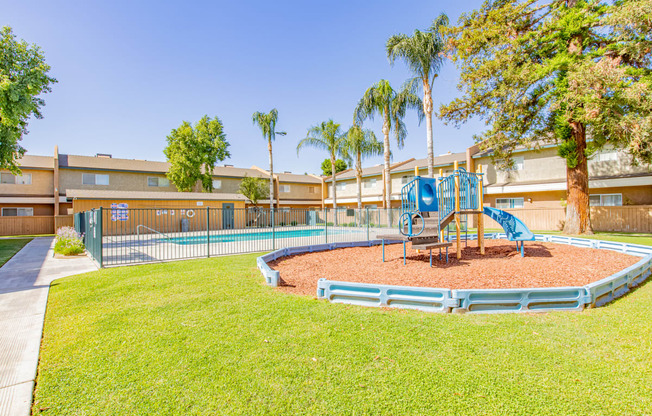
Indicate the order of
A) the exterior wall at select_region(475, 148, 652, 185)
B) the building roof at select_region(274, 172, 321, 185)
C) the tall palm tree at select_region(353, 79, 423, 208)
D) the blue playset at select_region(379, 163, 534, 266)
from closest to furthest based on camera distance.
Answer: the blue playset at select_region(379, 163, 534, 266)
the exterior wall at select_region(475, 148, 652, 185)
the tall palm tree at select_region(353, 79, 423, 208)
the building roof at select_region(274, 172, 321, 185)

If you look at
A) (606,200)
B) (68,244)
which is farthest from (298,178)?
(606,200)

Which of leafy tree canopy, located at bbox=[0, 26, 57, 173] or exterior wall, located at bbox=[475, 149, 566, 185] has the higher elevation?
leafy tree canopy, located at bbox=[0, 26, 57, 173]

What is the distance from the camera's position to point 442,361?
3.44 meters

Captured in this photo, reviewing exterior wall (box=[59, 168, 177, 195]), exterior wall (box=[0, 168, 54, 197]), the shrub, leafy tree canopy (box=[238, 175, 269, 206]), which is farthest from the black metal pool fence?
exterior wall (box=[0, 168, 54, 197])

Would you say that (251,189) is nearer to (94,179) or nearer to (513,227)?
(94,179)

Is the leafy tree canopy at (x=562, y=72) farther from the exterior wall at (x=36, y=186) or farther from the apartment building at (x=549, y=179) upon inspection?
the exterior wall at (x=36, y=186)

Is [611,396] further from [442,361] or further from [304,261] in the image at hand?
[304,261]

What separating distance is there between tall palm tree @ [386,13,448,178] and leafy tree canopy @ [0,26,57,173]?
→ 2040 cm

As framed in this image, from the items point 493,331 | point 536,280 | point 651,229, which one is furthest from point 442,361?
point 651,229

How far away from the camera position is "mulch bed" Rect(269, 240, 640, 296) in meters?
6.84

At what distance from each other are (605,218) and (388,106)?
57.4 ft

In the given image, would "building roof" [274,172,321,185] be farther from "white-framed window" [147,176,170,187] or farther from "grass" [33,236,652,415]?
"grass" [33,236,652,415]

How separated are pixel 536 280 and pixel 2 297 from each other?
11646 millimetres

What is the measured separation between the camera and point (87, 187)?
29.5m
